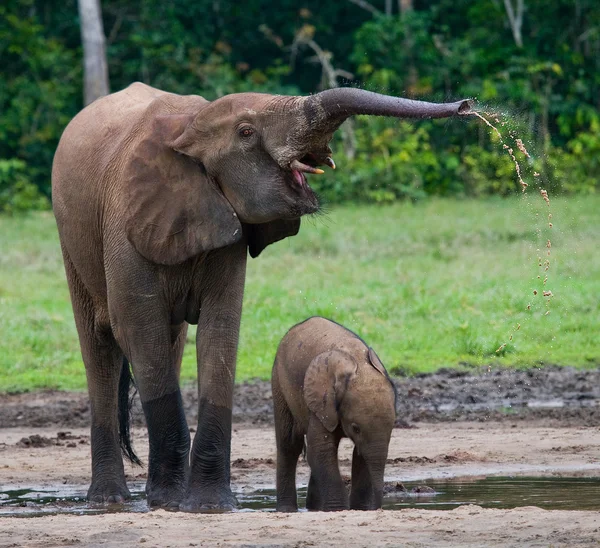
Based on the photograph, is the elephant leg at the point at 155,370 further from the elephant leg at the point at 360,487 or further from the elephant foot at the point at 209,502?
the elephant leg at the point at 360,487

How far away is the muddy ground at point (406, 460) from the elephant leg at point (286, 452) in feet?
1.80

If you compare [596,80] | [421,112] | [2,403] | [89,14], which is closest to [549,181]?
[596,80]

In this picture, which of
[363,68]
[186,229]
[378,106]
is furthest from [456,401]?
A: [363,68]

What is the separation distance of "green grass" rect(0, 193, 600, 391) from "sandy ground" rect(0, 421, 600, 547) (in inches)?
69.3

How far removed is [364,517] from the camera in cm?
607

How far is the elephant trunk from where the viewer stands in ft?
20.2

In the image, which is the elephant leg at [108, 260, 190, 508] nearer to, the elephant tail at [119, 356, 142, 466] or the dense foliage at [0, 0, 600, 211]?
the elephant tail at [119, 356, 142, 466]

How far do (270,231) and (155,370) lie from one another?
1.00m

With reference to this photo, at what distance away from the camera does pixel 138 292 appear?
24.3ft

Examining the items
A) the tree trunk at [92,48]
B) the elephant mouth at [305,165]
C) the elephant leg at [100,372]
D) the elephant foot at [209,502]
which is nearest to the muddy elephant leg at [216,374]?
the elephant foot at [209,502]

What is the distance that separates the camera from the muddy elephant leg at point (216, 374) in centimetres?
732

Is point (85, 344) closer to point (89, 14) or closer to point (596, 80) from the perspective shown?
point (89, 14)

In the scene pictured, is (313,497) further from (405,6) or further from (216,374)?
(405,6)

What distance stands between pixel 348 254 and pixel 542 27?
11.6 meters
